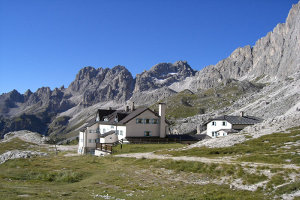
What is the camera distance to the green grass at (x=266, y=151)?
29.3 meters

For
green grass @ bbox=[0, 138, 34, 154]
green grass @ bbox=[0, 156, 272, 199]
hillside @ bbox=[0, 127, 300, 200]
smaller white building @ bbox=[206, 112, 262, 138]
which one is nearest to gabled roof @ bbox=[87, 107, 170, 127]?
smaller white building @ bbox=[206, 112, 262, 138]

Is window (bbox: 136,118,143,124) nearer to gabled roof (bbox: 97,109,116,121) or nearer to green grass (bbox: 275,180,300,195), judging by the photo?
gabled roof (bbox: 97,109,116,121)

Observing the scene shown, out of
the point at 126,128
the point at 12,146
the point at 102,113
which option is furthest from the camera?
the point at 12,146

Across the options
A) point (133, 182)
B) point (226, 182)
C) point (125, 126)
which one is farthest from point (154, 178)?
point (125, 126)

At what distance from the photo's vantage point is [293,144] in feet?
122

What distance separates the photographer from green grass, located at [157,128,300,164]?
29.3 meters

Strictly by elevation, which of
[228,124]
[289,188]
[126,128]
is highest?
[228,124]

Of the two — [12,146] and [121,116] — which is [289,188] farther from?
[12,146]

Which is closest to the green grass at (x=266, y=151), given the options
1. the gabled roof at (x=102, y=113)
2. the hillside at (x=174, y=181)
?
the hillside at (x=174, y=181)

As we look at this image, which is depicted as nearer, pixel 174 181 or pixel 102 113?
pixel 174 181

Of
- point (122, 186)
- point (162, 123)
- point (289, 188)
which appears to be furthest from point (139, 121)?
point (289, 188)

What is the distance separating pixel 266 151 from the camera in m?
35.6

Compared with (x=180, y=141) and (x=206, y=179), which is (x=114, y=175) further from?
(x=180, y=141)

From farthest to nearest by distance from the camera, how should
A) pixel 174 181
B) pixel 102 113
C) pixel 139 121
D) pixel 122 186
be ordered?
pixel 102 113 → pixel 139 121 → pixel 174 181 → pixel 122 186
